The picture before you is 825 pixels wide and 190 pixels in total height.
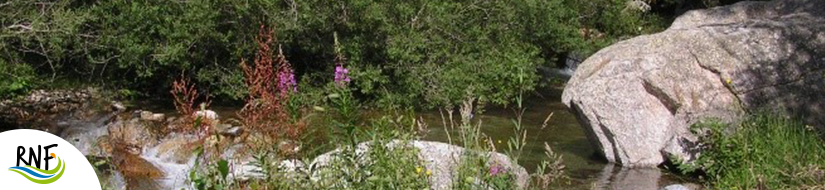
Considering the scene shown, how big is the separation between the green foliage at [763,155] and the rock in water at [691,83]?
0.28 meters

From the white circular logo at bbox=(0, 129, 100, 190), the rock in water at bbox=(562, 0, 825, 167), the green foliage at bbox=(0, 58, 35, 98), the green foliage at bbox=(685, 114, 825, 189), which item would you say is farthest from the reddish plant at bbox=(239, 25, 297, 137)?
the green foliage at bbox=(0, 58, 35, 98)

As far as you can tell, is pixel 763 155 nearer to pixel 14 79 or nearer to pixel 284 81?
pixel 284 81

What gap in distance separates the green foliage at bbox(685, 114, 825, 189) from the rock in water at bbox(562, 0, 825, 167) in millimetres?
278

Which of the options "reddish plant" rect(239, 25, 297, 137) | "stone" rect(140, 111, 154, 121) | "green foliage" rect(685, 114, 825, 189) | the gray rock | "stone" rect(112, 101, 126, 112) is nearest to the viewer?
"reddish plant" rect(239, 25, 297, 137)

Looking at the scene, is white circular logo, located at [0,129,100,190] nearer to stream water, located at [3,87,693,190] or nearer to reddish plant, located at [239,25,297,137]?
reddish plant, located at [239,25,297,137]

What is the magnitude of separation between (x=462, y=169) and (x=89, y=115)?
8871 mm

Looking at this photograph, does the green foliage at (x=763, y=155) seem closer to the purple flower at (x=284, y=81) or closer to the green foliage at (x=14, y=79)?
the purple flower at (x=284, y=81)

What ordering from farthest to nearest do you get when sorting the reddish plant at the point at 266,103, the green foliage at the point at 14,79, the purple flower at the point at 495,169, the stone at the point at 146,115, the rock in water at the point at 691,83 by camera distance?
the stone at the point at 146,115, the green foliage at the point at 14,79, the rock in water at the point at 691,83, the purple flower at the point at 495,169, the reddish plant at the point at 266,103

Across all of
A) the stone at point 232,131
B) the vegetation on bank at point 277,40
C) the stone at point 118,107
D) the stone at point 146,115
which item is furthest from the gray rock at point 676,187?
the stone at point 118,107

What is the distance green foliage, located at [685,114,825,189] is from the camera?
276 inches

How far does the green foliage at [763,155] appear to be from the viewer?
700 cm

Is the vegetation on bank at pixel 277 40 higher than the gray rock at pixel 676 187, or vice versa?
the vegetation on bank at pixel 277 40

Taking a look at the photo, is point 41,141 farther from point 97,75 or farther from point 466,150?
point 97,75

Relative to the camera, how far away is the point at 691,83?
8445 millimetres
